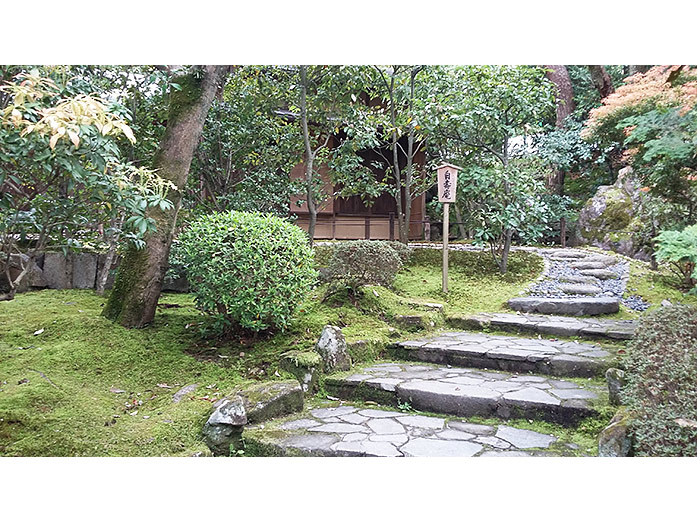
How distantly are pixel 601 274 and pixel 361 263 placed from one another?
2352 millimetres

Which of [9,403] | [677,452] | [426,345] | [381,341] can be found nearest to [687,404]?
[677,452]

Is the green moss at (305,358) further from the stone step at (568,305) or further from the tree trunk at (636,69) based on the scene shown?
the tree trunk at (636,69)

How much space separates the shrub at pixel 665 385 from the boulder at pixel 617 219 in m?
1.14

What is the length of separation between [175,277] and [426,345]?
269 cm

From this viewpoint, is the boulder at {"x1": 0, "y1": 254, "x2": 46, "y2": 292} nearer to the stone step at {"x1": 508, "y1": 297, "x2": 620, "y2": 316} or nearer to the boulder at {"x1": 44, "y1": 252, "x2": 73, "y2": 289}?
the boulder at {"x1": 44, "y1": 252, "x2": 73, "y2": 289}

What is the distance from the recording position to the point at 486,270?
20.5ft

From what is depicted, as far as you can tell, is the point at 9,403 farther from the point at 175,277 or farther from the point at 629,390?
the point at 629,390

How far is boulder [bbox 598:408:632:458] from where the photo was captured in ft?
9.55

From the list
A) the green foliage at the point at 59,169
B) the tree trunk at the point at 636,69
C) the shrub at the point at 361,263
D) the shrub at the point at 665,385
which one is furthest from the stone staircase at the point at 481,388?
the green foliage at the point at 59,169

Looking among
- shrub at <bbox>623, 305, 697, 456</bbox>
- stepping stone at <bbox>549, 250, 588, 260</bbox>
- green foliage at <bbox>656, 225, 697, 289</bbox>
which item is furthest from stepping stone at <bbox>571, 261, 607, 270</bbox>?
green foliage at <bbox>656, 225, 697, 289</bbox>

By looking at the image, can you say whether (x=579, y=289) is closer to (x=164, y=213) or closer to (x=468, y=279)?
(x=468, y=279)

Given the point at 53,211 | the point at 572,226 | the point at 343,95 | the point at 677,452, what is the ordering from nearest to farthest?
the point at 677,452
the point at 53,211
the point at 572,226
the point at 343,95

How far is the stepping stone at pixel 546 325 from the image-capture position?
4273mm

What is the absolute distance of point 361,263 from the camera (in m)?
5.23
